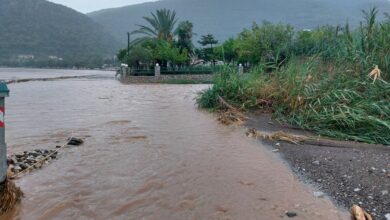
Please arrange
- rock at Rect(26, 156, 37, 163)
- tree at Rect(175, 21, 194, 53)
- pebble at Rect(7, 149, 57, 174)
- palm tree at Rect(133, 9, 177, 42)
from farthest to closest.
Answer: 1. palm tree at Rect(133, 9, 177, 42)
2. tree at Rect(175, 21, 194, 53)
3. rock at Rect(26, 156, 37, 163)
4. pebble at Rect(7, 149, 57, 174)

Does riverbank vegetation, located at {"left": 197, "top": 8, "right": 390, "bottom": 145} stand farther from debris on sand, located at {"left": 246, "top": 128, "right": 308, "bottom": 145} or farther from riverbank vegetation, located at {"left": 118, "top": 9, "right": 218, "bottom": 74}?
riverbank vegetation, located at {"left": 118, "top": 9, "right": 218, "bottom": 74}

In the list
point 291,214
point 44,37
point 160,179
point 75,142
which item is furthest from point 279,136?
point 44,37

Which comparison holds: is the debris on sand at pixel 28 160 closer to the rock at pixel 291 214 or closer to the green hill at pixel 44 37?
the rock at pixel 291 214

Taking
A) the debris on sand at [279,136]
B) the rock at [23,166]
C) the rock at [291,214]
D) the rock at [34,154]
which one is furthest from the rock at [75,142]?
the rock at [291,214]

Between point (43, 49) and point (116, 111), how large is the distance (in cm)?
10483

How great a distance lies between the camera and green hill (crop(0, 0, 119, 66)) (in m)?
102

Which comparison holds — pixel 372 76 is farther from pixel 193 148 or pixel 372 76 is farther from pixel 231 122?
pixel 193 148

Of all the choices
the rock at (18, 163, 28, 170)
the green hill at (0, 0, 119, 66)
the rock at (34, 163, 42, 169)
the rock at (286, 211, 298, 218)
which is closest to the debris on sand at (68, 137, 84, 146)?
the rock at (34, 163, 42, 169)

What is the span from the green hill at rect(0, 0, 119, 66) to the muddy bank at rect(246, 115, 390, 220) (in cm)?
10111

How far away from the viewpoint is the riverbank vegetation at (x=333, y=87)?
779 centimetres

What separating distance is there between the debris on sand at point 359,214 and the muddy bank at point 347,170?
12 centimetres

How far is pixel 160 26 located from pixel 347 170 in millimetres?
47165

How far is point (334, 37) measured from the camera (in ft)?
35.7

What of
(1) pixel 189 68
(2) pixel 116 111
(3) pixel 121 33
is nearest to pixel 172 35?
(1) pixel 189 68
